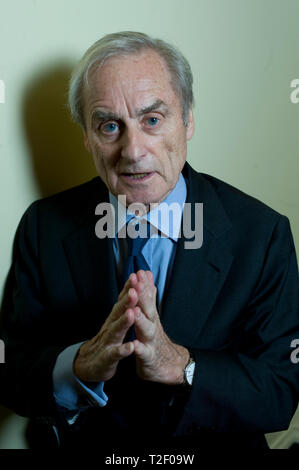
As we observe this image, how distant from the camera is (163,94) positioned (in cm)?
121

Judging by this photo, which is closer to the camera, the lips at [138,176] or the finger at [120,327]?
the finger at [120,327]

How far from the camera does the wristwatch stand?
3.90 feet

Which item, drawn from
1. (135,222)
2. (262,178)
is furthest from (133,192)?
(262,178)

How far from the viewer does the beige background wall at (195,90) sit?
4.25ft

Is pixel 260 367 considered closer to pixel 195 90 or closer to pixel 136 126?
pixel 136 126

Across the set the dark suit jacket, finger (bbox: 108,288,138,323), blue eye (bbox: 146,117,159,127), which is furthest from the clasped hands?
blue eye (bbox: 146,117,159,127)

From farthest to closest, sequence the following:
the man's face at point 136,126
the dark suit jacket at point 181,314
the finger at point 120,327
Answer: the dark suit jacket at point 181,314
the man's face at point 136,126
the finger at point 120,327

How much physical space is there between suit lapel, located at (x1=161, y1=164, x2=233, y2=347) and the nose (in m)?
0.25

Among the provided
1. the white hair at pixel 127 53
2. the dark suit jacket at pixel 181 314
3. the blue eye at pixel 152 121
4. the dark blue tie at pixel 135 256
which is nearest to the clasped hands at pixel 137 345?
the dark suit jacket at pixel 181 314

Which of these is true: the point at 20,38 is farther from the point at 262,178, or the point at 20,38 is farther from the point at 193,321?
the point at 262,178

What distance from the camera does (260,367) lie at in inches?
50.8

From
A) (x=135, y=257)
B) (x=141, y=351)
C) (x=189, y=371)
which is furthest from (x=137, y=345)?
(x=135, y=257)

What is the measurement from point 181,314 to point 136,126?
45 centimetres

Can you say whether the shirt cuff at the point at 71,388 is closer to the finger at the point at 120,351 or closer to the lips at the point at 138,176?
the finger at the point at 120,351
